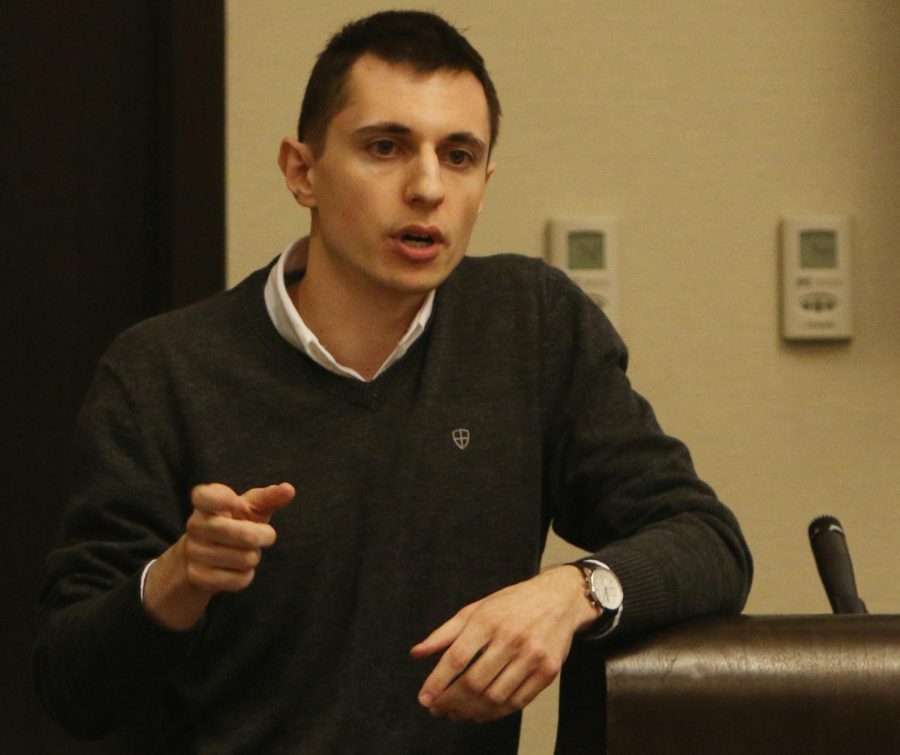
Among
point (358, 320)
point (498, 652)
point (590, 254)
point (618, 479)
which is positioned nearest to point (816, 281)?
point (590, 254)

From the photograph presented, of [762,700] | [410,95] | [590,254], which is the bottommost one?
[762,700]

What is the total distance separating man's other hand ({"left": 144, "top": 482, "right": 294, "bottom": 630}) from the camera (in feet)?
3.42

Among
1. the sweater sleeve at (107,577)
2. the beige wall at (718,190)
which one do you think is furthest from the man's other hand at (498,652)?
the beige wall at (718,190)

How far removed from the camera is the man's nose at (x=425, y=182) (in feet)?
4.36

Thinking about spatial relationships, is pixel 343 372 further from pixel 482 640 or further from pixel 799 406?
pixel 799 406

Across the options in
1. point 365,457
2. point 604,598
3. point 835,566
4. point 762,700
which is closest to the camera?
point 762,700

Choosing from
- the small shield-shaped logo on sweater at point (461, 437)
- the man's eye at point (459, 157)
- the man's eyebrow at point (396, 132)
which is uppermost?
the man's eyebrow at point (396, 132)

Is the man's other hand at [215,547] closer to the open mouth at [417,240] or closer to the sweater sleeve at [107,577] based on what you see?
the sweater sleeve at [107,577]

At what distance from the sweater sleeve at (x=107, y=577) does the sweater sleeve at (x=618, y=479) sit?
0.39 m

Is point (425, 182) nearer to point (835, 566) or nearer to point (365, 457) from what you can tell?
point (365, 457)

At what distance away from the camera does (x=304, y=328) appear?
1386 millimetres

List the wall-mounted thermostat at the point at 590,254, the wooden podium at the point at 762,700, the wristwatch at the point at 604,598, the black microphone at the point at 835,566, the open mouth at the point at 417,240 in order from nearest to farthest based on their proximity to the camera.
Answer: the wooden podium at the point at 762,700 < the wristwatch at the point at 604,598 < the black microphone at the point at 835,566 < the open mouth at the point at 417,240 < the wall-mounted thermostat at the point at 590,254

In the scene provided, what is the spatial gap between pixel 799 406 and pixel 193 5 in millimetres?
956

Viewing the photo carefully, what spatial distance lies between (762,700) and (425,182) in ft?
1.91
